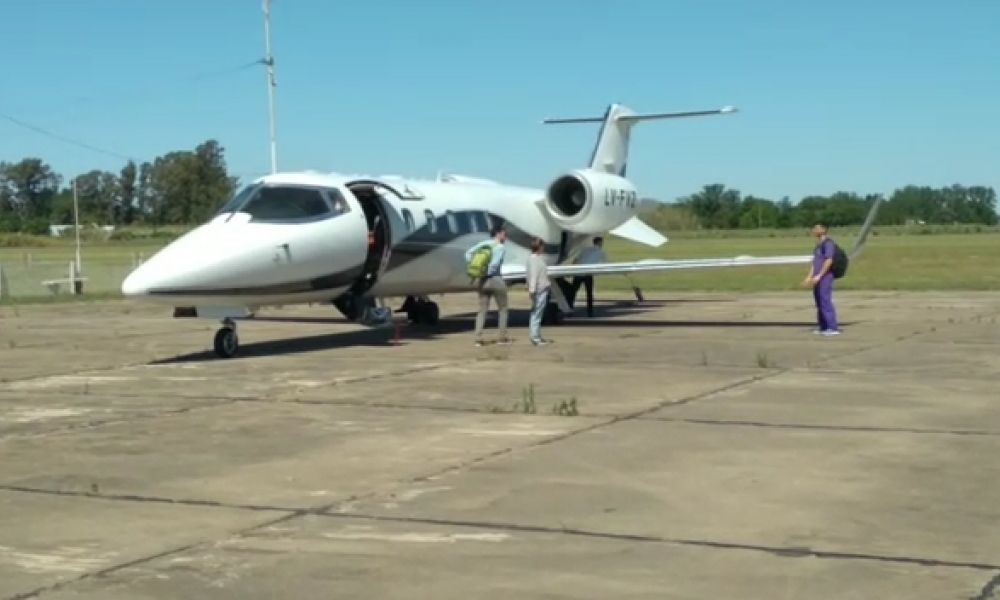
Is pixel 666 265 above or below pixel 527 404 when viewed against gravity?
above

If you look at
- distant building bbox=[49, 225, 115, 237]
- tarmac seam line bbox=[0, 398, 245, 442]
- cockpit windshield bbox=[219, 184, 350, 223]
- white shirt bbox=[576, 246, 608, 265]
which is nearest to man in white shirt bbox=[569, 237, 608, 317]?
white shirt bbox=[576, 246, 608, 265]

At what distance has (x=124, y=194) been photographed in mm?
145625

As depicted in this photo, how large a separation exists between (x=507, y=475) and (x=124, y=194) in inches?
5628

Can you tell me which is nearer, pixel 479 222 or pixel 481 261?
pixel 481 261

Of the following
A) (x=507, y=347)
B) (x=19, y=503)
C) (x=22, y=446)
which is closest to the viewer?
(x=19, y=503)

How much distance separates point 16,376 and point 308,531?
388 inches

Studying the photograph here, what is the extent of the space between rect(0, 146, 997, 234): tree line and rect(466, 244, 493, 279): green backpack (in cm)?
8961

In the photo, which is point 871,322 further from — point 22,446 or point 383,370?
point 22,446

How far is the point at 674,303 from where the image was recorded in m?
31.3

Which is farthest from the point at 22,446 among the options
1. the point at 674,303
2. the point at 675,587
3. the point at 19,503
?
the point at 674,303

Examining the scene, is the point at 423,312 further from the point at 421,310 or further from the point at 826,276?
the point at 826,276

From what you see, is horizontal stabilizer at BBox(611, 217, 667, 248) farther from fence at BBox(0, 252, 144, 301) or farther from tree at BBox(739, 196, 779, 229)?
tree at BBox(739, 196, 779, 229)

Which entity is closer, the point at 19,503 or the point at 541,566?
the point at 541,566

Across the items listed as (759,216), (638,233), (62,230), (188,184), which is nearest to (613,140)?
(638,233)
